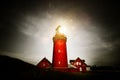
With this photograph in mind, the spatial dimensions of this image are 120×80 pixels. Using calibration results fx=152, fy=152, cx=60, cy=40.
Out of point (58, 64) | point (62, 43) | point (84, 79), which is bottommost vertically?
point (84, 79)

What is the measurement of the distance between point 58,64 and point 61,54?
9.90 feet

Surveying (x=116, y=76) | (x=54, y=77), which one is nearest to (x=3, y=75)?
(x=54, y=77)

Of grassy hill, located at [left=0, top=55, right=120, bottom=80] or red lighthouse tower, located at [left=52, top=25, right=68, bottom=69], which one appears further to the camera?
red lighthouse tower, located at [left=52, top=25, right=68, bottom=69]

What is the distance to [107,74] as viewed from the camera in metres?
17.1

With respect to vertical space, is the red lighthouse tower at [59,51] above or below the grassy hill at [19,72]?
above

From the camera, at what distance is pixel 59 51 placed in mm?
44594

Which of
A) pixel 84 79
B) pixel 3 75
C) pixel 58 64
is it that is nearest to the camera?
pixel 3 75

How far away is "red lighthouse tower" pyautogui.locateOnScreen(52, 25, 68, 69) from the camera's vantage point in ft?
145

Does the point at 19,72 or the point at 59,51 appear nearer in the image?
the point at 19,72

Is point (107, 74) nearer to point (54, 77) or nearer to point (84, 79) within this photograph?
point (84, 79)

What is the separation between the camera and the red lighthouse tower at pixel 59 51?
1741 inches

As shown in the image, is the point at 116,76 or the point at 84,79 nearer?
the point at 84,79

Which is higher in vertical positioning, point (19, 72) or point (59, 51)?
point (59, 51)

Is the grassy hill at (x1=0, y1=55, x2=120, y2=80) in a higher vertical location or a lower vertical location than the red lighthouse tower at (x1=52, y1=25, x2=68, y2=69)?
lower
